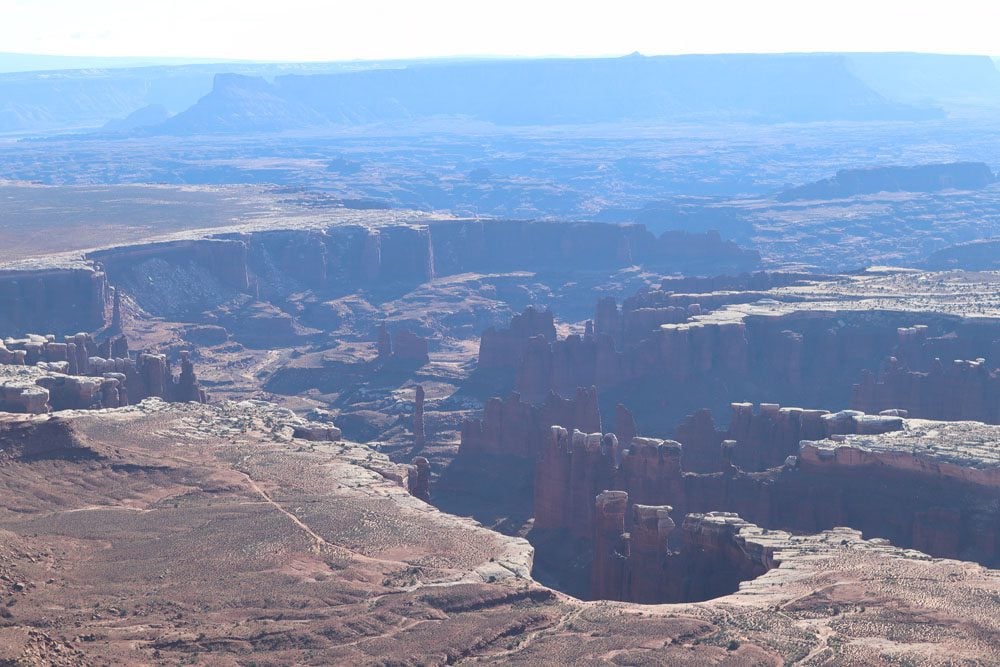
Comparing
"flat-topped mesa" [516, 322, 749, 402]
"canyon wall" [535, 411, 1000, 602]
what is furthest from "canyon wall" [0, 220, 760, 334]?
"canyon wall" [535, 411, 1000, 602]

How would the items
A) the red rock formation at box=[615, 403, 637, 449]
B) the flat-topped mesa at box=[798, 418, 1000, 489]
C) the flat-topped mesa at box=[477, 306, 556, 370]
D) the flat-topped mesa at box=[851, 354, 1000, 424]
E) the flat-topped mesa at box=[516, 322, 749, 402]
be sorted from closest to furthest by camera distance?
the flat-topped mesa at box=[798, 418, 1000, 489], the red rock formation at box=[615, 403, 637, 449], the flat-topped mesa at box=[851, 354, 1000, 424], the flat-topped mesa at box=[516, 322, 749, 402], the flat-topped mesa at box=[477, 306, 556, 370]

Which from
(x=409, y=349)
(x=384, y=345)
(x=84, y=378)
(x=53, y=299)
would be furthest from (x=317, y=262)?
(x=84, y=378)

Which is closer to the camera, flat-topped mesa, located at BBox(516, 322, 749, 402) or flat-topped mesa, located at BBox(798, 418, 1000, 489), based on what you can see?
flat-topped mesa, located at BBox(798, 418, 1000, 489)

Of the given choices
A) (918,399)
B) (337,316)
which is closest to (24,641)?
(918,399)

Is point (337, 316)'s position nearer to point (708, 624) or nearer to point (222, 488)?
point (222, 488)

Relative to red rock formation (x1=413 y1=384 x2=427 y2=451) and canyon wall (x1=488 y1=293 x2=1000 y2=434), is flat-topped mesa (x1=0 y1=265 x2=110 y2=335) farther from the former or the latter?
canyon wall (x1=488 y1=293 x2=1000 y2=434)

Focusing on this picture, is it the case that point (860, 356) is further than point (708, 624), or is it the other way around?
point (860, 356)
